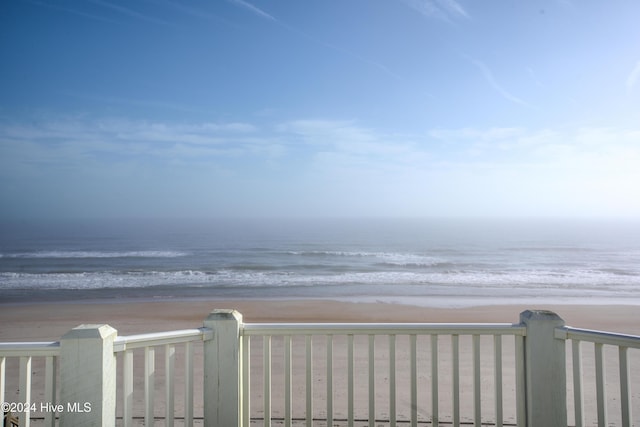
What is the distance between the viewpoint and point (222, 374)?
2.42 metres

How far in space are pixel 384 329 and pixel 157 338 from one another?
A: 1.37 m

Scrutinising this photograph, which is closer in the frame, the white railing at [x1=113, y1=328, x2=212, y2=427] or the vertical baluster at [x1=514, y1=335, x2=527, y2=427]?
the white railing at [x1=113, y1=328, x2=212, y2=427]

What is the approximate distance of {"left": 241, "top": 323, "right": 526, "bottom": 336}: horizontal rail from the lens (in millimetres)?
2457

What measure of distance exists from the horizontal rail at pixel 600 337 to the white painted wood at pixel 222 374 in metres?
1.99

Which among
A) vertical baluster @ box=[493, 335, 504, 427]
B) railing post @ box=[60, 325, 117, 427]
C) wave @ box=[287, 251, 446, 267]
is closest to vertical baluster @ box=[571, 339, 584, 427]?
vertical baluster @ box=[493, 335, 504, 427]

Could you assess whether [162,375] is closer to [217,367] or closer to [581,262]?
[217,367]

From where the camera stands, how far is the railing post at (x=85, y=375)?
6.75ft

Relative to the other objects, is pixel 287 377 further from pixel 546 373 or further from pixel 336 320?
pixel 336 320

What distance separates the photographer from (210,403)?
7.97ft

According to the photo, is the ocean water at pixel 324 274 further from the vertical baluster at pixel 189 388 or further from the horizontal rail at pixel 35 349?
the horizontal rail at pixel 35 349

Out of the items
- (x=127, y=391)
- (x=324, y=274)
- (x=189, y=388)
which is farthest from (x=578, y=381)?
(x=324, y=274)

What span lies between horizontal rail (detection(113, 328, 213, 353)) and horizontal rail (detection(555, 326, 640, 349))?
2.17m

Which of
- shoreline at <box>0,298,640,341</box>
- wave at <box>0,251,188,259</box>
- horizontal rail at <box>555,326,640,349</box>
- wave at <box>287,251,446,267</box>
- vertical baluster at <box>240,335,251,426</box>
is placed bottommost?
shoreline at <box>0,298,640,341</box>

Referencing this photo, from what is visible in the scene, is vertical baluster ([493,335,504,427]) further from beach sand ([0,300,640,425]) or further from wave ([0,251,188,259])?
wave ([0,251,188,259])
